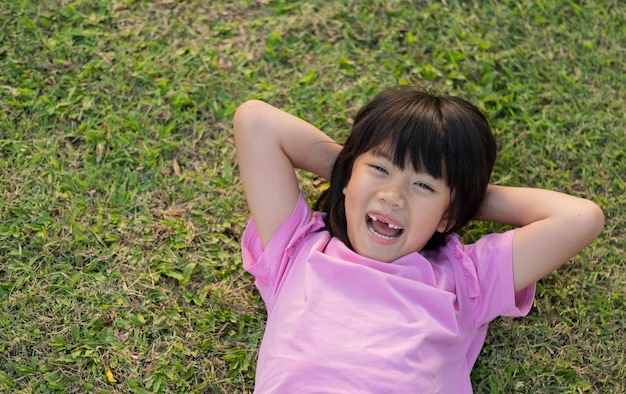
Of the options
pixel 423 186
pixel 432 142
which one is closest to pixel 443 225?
pixel 423 186

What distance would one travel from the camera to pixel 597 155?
11.1ft

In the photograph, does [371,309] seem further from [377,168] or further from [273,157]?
[273,157]

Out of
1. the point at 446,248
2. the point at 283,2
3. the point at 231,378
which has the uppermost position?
the point at 283,2

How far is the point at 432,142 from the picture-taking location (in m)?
2.57

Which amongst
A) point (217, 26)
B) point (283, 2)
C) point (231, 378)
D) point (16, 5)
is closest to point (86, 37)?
point (16, 5)

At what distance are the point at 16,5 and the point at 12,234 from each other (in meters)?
1.09

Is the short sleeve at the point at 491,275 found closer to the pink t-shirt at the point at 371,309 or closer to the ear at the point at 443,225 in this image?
the pink t-shirt at the point at 371,309

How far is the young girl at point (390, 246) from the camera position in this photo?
2557 millimetres

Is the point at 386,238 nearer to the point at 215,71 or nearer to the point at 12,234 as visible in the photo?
the point at 215,71

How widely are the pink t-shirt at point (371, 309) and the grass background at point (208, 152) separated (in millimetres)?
349

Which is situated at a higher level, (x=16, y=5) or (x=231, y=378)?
(x=16, y=5)

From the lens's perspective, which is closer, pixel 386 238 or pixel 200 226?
pixel 386 238

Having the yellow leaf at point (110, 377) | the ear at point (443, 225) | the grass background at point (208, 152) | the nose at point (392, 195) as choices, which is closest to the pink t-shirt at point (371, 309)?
the ear at point (443, 225)

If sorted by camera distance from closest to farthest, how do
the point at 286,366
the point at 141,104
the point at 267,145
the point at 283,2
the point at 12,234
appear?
the point at 286,366, the point at 267,145, the point at 12,234, the point at 141,104, the point at 283,2
